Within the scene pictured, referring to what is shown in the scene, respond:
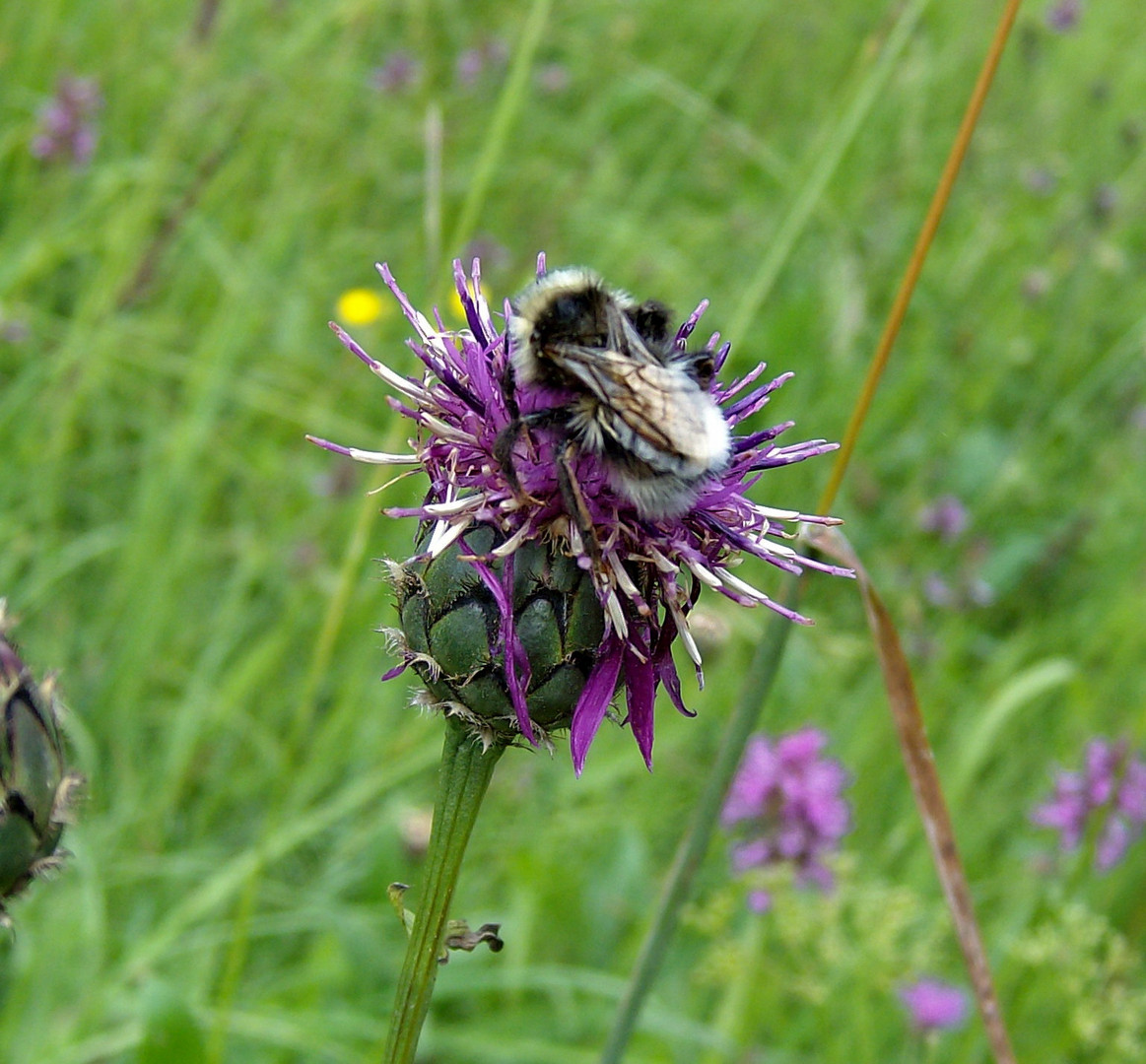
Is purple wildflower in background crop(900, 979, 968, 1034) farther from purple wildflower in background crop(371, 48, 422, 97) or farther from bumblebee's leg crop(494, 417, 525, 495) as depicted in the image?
purple wildflower in background crop(371, 48, 422, 97)

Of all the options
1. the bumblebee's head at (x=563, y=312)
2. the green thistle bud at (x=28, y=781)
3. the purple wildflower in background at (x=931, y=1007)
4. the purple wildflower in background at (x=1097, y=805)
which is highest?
the purple wildflower in background at (x=1097, y=805)

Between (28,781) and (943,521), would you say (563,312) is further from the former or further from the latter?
(943,521)

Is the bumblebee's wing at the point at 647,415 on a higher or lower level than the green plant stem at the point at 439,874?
higher

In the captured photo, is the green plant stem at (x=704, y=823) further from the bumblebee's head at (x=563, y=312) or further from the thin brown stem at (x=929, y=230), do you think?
the bumblebee's head at (x=563, y=312)

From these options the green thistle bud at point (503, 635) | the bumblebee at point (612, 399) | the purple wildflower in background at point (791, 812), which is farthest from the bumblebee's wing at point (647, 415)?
the purple wildflower in background at point (791, 812)

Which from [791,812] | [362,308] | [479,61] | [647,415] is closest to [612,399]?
[647,415]

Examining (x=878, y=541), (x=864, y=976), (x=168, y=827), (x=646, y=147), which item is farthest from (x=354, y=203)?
(x=864, y=976)
